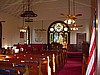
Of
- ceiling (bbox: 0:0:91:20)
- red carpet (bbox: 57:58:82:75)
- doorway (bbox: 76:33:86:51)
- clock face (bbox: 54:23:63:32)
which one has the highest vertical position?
ceiling (bbox: 0:0:91:20)

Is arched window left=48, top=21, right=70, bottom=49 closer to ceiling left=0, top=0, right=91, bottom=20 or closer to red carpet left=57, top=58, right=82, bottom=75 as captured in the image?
ceiling left=0, top=0, right=91, bottom=20

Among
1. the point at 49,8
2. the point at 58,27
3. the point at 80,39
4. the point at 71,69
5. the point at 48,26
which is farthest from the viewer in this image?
the point at 58,27

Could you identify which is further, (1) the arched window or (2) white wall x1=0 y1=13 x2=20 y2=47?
(1) the arched window

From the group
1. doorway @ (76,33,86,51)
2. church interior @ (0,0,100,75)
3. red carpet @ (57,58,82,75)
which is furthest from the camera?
doorway @ (76,33,86,51)

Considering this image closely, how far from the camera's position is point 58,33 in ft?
61.1

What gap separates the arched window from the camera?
1802 centimetres

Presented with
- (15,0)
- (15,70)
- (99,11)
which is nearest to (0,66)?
(15,70)

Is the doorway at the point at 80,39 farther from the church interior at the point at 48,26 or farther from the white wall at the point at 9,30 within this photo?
the white wall at the point at 9,30

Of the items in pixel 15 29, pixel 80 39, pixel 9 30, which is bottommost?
pixel 80 39

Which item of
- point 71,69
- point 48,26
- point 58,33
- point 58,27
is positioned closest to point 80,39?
point 58,33

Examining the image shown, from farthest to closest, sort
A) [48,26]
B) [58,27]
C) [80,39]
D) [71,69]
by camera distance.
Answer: [58,27]
[48,26]
[80,39]
[71,69]

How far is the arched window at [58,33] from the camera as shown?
1802 centimetres

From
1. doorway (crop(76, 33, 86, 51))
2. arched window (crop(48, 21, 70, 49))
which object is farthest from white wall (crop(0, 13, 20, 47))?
doorway (crop(76, 33, 86, 51))

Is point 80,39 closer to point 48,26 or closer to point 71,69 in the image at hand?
point 48,26
